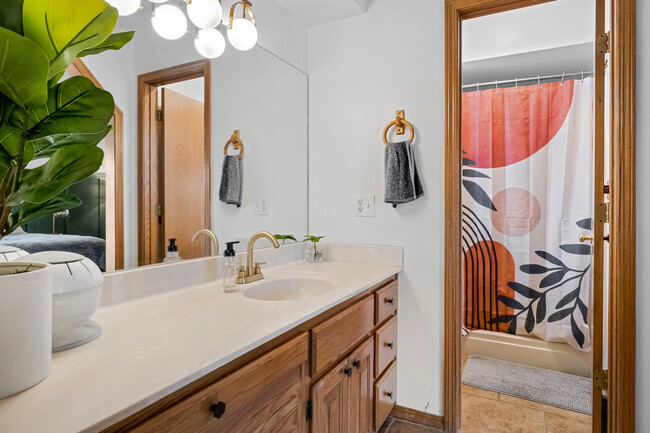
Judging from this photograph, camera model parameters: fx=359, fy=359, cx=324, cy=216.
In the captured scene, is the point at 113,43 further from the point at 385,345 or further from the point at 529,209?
the point at 529,209

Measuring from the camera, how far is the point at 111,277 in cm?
106

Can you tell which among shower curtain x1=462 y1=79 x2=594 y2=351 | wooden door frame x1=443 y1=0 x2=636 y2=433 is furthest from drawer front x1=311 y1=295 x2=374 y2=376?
shower curtain x1=462 y1=79 x2=594 y2=351

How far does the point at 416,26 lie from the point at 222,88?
1.00 m

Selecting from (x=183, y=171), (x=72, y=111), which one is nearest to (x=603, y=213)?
(x=183, y=171)

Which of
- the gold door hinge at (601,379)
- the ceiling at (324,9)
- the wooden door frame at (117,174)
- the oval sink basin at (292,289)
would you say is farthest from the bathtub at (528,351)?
the wooden door frame at (117,174)

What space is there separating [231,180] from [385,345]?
101cm

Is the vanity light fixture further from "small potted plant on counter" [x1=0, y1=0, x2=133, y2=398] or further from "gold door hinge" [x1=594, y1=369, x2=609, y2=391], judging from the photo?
"gold door hinge" [x1=594, y1=369, x2=609, y2=391]

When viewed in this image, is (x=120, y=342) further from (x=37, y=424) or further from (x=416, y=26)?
(x=416, y=26)

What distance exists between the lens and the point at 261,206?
1.81 metres

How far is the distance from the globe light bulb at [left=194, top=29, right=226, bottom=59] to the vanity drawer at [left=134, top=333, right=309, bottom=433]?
3.67 ft

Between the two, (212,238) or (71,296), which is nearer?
(71,296)

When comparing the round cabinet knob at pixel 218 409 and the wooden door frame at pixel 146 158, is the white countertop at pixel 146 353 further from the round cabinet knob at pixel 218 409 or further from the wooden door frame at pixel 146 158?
the wooden door frame at pixel 146 158

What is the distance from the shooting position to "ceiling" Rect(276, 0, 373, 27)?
181 cm

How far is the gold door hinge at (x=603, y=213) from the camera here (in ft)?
4.85
